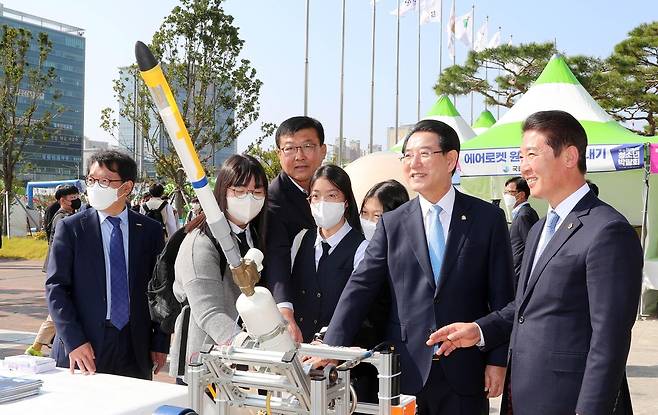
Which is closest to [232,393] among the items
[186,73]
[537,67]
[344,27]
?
[186,73]

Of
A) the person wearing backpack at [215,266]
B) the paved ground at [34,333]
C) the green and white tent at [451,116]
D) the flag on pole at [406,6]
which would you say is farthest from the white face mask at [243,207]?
the flag on pole at [406,6]

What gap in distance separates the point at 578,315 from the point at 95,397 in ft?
5.64

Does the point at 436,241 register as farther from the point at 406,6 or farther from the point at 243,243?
the point at 406,6

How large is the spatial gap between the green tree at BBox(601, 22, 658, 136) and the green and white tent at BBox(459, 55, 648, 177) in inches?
511

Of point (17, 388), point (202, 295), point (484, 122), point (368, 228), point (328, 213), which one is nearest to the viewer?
point (17, 388)

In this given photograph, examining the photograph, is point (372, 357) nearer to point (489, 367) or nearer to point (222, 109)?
point (489, 367)

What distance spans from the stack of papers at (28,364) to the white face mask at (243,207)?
3.25 feet

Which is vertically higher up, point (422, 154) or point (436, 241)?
point (422, 154)

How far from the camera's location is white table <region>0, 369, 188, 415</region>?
2324mm

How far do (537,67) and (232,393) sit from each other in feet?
84.2

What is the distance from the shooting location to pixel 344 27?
29281 millimetres

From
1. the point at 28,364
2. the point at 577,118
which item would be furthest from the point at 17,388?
the point at 577,118

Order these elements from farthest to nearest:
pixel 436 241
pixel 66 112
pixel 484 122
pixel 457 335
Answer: pixel 66 112 → pixel 484 122 → pixel 436 241 → pixel 457 335

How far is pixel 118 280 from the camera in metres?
3.70
